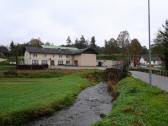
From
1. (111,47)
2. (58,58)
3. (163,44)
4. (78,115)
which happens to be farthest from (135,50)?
(78,115)

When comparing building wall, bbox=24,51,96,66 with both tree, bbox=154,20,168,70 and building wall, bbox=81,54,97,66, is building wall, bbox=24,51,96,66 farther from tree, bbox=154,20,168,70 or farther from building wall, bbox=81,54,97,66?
tree, bbox=154,20,168,70

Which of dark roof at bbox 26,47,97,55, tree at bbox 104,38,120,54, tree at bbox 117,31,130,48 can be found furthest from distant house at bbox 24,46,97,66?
tree at bbox 117,31,130,48

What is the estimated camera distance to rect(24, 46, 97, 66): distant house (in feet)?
351

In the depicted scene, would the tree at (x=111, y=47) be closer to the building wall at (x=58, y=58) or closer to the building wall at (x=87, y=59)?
the building wall at (x=58, y=58)

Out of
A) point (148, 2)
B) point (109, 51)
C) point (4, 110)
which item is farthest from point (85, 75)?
point (109, 51)

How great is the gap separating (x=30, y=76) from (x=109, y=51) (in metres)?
103

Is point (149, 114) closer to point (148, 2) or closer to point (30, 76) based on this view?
point (148, 2)

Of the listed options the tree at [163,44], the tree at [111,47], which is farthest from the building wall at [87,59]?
the tree at [111,47]

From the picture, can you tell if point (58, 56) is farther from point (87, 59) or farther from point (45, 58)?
point (87, 59)

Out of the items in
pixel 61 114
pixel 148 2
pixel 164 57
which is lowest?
pixel 61 114

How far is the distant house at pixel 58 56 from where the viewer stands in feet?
A: 351

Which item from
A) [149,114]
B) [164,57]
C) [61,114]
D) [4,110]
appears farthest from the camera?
[164,57]

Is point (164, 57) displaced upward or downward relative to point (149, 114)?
upward

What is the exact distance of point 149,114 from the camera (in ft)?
56.3
